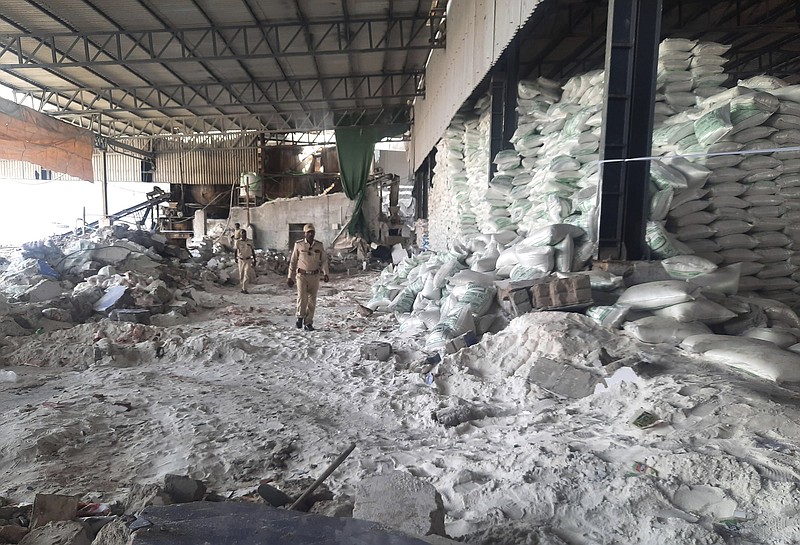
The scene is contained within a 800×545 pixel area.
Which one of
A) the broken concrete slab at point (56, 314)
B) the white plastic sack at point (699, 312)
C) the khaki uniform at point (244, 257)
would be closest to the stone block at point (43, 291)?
the broken concrete slab at point (56, 314)

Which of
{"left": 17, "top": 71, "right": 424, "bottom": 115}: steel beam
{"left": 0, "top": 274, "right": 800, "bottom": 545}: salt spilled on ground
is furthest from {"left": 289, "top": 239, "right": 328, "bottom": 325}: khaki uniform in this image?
{"left": 17, "top": 71, "right": 424, "bottom": 115}: steel beam

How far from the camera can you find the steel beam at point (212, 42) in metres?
9.80

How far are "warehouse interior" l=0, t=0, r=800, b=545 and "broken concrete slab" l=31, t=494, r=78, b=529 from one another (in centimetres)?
1

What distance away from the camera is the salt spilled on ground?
2018 millimetres

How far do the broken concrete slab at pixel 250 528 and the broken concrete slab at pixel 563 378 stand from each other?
1.99 m

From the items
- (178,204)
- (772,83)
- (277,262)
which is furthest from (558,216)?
(178,204)

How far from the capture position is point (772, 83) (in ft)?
14.6

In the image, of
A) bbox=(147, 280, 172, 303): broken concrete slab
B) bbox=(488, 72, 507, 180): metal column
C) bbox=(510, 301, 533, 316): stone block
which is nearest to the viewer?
bbox=(510, 301, 533, 316): stone block

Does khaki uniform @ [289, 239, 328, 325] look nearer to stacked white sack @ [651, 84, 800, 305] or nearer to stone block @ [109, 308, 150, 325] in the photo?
stone block @ [109, 308, 150, 325]

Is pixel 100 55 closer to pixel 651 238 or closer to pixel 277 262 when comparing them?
pixel 277 262

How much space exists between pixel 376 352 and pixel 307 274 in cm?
214

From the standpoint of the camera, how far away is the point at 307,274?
6574 mm

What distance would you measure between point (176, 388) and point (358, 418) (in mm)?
1823

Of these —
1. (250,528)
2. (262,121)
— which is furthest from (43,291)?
(262,121)
